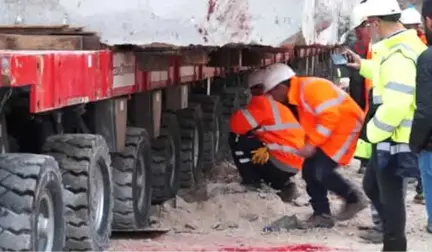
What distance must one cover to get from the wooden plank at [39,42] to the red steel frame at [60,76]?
0.16 meters

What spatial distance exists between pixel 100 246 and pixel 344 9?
20.4ft

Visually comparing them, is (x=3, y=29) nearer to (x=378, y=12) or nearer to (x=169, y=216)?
(x=378, y=12)

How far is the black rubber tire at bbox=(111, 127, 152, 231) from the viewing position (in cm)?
817

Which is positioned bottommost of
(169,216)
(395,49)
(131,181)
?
(169,216)

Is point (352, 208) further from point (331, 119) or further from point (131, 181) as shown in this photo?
point (131, 181)

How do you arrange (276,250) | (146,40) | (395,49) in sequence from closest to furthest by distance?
(146,40)
(395,49)
(276,250)

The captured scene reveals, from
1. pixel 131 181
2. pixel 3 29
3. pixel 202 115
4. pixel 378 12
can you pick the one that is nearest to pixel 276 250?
pixel 131 181

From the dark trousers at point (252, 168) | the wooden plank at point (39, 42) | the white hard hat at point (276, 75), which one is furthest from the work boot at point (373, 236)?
the wooden plank at point (39, 42)

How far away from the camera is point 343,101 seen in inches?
362

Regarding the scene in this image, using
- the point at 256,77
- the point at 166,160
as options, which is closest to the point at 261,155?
the point at 256,77

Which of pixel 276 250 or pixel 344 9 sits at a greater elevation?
pixel 344 9

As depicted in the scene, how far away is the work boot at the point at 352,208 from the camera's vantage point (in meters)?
9.32

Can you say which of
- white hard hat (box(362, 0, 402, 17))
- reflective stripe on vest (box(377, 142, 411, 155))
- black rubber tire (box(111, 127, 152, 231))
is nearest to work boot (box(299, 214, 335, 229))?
black rubber tire (box(111, 127, 152, 231))

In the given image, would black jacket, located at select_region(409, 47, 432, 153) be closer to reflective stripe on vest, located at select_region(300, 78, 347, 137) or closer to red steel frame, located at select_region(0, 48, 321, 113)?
red steel frame, located at select_region(0, 48, 321, 113)
